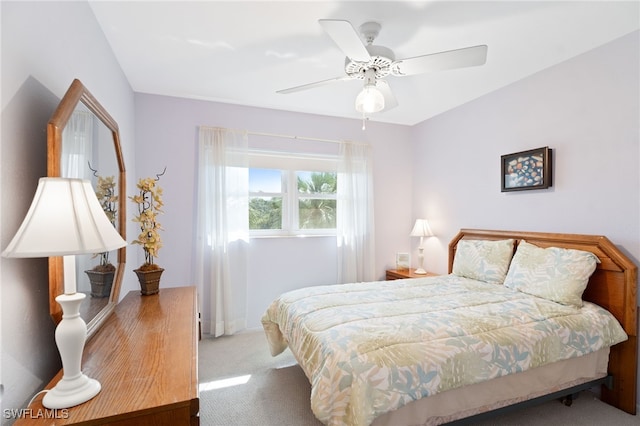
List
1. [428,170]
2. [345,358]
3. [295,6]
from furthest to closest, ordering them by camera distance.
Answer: [428,170] < [295,6] < [345,358]

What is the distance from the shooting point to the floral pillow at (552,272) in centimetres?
209

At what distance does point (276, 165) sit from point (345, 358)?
2.63 meters

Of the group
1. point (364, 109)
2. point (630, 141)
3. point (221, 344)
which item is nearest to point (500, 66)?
point (630, 141)

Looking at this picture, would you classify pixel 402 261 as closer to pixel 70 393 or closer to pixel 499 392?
pixel 499 392

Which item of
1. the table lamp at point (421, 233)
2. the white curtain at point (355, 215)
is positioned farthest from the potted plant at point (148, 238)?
the table lamp at point (421, 233)

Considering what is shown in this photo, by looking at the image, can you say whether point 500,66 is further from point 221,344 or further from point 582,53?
point 221,344

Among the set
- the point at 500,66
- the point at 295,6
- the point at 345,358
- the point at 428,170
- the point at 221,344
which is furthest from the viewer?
the point at 428,170

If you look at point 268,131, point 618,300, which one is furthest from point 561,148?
point 268,131

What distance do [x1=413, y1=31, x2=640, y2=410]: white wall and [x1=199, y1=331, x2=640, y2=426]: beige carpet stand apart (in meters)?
1.08

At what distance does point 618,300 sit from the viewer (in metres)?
2.07

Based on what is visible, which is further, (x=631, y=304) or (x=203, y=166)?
(x=203, y=166)

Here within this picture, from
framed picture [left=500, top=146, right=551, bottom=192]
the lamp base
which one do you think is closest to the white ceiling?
framed picture [left=500, top=146, right=551, bottom=192]

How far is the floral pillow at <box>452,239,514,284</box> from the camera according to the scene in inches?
106

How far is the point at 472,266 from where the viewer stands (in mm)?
2881
